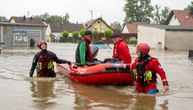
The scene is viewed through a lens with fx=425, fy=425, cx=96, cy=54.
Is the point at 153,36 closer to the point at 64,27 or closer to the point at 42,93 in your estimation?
the point at 42,93

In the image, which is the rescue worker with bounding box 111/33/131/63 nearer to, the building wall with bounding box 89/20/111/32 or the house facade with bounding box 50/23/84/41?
the house facade with bounding box 50/23/84/41

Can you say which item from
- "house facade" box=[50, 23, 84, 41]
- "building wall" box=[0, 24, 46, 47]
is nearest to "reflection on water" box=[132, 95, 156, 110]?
"building wall" box=[0, 24, 46, 47]

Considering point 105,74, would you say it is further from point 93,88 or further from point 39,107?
point 39,107

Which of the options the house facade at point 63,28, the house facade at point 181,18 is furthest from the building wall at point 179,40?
the house facade at point 63,28

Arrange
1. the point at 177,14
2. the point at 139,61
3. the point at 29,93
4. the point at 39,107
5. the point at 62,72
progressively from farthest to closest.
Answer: the point at 177,14
the point at 62,72
the point at 29,93
the point at 139,61
the point at 39,107

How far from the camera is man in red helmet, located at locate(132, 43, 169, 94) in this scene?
31.0 ft

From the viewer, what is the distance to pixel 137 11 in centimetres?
11325

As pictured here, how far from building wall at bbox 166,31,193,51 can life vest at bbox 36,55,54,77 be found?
3452cm

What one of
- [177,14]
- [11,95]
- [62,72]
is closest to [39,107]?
[11,95]

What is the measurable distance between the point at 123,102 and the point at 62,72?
586cm

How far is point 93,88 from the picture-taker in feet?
38.4

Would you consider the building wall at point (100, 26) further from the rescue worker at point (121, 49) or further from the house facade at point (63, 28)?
the rescue worker at point (121, 49)

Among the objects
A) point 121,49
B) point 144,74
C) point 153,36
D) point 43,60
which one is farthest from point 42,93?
point 153,36

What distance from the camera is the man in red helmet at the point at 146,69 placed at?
31.0ft
